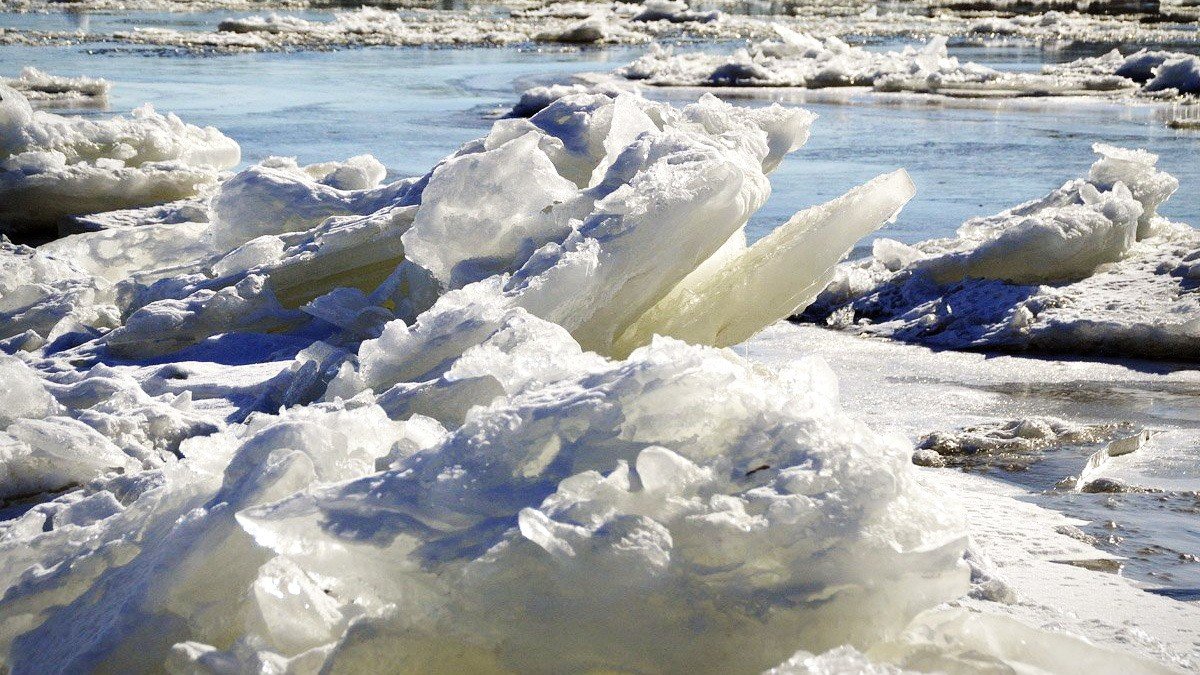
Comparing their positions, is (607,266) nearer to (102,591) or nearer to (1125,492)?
(1125,492)

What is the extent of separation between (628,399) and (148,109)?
27.0 feet

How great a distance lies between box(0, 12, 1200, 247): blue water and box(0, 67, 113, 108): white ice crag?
0.77 feet

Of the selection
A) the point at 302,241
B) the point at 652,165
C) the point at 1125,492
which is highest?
the point at 652,165

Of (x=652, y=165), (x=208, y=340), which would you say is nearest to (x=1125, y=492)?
(x=652, y=165)

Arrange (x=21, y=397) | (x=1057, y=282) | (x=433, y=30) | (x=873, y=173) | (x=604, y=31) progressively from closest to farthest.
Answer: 1. (x=21, y=397)
2. (x=1057, y=282)
3. (x=873, y=173)
4. (x=604, y=31)
5. (x=433, y=30)

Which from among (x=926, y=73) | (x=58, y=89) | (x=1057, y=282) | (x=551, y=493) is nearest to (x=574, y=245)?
(x=551, y=493)

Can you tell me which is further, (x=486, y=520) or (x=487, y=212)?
(x=487, y=212)

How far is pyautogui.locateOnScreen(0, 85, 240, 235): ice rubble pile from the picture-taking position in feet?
24.9

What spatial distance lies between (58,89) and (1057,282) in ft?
41.0

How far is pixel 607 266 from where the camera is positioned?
3787 mm

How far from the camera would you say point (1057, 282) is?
6.20 metres

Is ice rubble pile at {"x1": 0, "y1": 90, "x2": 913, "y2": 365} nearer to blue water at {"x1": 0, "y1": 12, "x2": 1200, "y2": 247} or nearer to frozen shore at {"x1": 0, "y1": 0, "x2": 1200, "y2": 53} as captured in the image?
blue water at {"x1": 0, "y1": 12, "x2": 1200, "y2": 247}

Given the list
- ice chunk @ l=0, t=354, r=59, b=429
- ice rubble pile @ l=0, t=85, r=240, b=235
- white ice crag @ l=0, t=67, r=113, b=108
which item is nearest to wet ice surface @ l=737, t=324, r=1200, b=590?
ice chunk @ l=0, t=354, r=59, b=429

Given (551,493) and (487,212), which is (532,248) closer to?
(487,212)
